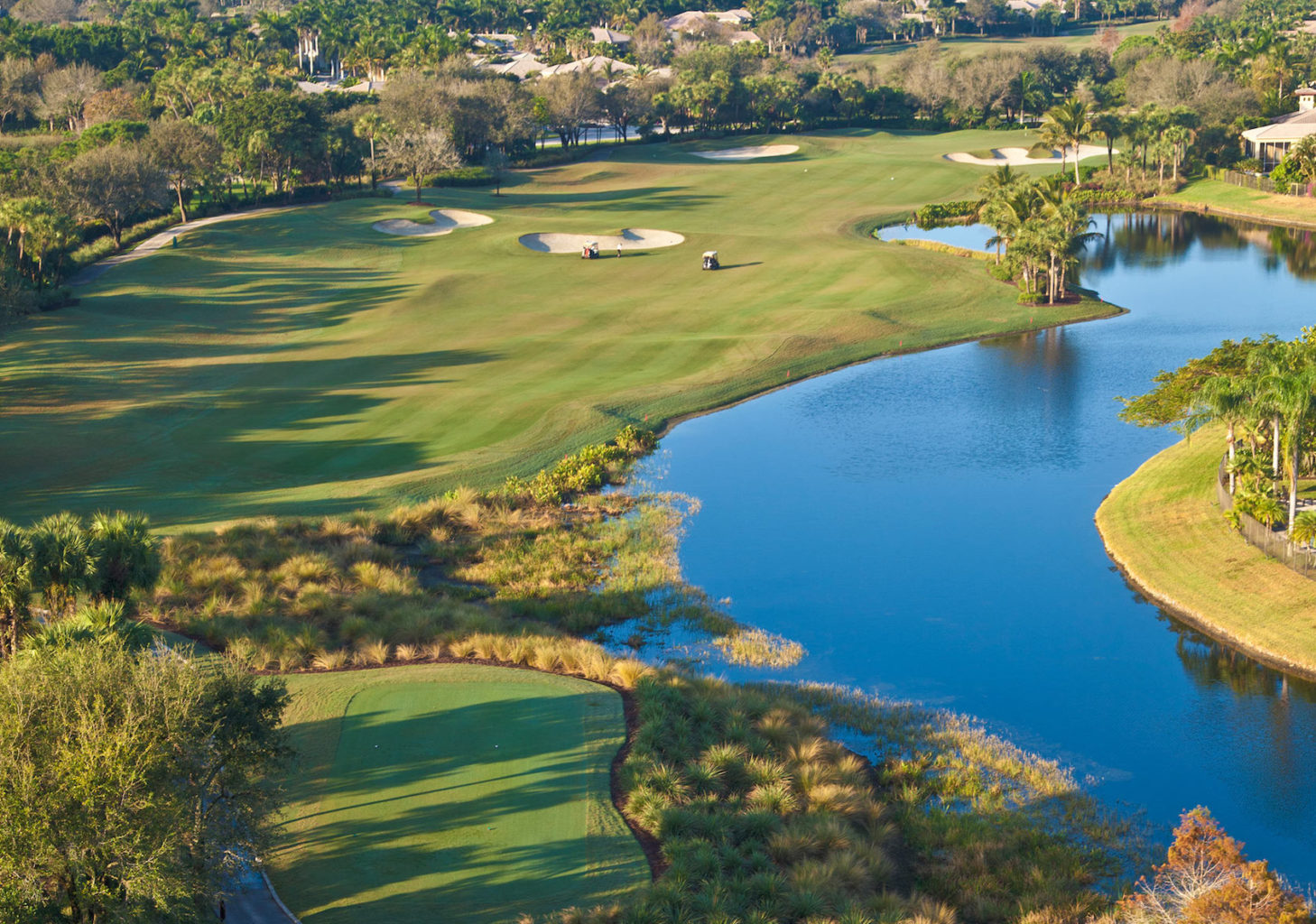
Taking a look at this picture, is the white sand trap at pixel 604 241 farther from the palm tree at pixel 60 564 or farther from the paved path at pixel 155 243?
the palm tree at pixel 60 564

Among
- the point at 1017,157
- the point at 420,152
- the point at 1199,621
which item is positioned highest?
A: the point at 420,152

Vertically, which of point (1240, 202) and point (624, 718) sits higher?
point (1240, 202)

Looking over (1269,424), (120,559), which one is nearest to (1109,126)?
(1269,424)

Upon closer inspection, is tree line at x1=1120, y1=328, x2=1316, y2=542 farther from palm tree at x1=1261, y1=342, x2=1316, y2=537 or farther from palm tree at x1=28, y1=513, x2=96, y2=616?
palm tree at x1=28, y1=513, x2=96, y2=616

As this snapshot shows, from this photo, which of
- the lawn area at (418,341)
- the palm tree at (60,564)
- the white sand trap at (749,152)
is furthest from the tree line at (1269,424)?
the white sand trap at (749,152)

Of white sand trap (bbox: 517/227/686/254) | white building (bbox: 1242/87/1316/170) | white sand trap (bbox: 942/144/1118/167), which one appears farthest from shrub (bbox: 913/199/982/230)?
white building (bbox: 1242/87/1316/170)

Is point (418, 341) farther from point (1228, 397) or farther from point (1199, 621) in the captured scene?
point (1199, 621)

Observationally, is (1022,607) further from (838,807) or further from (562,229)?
(562,229)

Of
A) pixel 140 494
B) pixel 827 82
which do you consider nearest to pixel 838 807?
pixel 140 494
